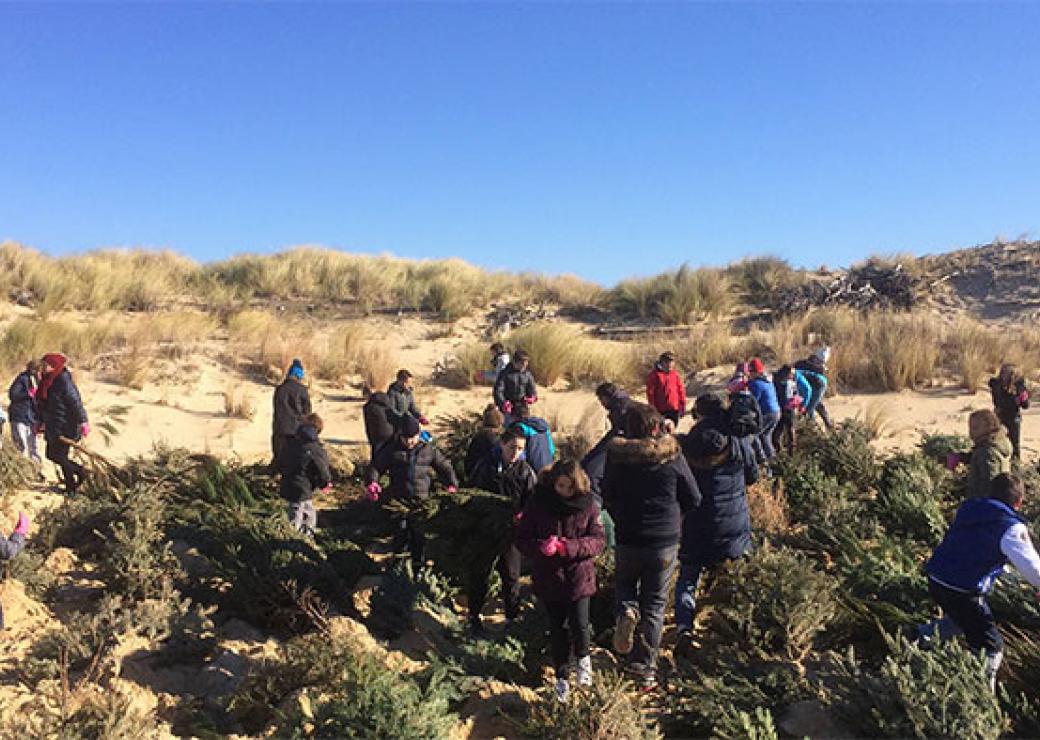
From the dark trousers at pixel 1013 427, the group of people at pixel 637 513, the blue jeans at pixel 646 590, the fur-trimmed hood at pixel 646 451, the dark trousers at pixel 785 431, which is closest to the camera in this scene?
the group of people at pixel 637 513

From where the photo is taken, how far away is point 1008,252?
851 inches

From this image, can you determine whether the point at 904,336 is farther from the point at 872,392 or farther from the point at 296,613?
the point at 296,613

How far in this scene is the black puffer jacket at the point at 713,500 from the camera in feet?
15.6

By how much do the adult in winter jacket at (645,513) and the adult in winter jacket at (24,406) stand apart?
676cm

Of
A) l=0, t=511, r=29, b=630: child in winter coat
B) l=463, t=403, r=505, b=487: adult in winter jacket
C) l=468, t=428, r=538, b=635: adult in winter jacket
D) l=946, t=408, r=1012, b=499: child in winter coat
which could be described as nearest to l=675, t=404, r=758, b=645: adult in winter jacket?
l=468, t=428, r=538, b=635: adult in winter jacket

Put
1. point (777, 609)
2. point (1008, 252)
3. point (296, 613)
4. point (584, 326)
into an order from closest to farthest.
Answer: point (777, 609) < point (296, 613) < point (584, 326) < point (1008, 252)

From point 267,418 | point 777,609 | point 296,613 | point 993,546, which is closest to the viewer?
point 993,546

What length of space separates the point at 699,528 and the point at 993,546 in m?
1.69

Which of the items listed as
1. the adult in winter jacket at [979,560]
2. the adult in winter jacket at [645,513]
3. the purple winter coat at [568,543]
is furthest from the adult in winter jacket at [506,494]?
the adult in winter jacket at [979,560]

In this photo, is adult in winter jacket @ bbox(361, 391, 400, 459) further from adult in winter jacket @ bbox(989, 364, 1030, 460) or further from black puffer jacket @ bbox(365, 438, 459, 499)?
adult in winter jacket @ bbox(989, 364, 1030, 460)

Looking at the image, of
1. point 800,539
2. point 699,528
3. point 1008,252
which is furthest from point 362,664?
point 1008,252

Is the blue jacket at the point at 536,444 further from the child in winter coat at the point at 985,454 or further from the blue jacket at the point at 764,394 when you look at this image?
the blue jacket at the point at 764,394

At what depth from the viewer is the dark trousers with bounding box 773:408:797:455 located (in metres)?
8.88

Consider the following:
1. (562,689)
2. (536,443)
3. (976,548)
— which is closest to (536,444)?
(536,443)
